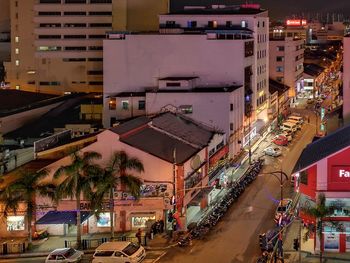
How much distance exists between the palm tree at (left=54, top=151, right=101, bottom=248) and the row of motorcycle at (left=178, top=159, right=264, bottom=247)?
407 cm

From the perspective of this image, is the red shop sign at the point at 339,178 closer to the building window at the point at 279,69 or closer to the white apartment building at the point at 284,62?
the white apartment building at the point at 284,62

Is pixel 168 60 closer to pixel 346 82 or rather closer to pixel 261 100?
pixel 261 100

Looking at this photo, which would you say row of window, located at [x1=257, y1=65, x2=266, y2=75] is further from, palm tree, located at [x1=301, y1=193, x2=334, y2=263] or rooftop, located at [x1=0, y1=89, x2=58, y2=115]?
palm tree, located at [x1=301, y1=193, x2=334, y2=263]

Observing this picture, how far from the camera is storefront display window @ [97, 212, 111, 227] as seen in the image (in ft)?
99.6

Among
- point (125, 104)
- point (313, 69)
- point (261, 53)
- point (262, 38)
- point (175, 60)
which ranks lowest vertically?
point (125, 104)

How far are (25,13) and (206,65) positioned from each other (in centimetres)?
3277

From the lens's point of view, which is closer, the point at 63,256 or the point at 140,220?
the point at 63,256

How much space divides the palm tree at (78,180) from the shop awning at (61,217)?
862mm

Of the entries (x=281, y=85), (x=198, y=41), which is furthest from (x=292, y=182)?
(x=281, y=85)

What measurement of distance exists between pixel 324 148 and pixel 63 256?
11.0m

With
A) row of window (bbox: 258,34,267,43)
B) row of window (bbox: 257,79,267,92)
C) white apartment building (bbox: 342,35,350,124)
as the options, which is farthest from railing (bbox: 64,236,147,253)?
row of window (bbox: 258,34,267,43)

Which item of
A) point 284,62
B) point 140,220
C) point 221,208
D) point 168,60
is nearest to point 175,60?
point 168,60

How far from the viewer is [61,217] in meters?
29.3

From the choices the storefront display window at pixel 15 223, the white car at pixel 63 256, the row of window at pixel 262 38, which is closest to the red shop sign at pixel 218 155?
the storefront display window at pixel 15 223
